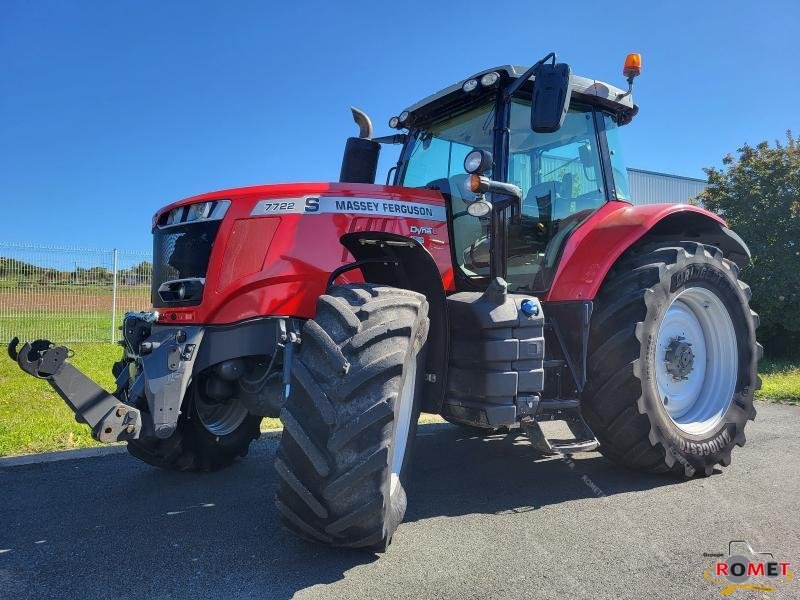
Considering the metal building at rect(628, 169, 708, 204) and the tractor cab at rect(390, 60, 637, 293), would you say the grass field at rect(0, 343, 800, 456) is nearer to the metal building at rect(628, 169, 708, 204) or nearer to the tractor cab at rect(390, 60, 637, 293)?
the tractor cab at rect(390, 60, 637, 293)

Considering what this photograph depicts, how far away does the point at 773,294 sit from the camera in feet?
39.1

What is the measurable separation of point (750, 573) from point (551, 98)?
7.79 feet

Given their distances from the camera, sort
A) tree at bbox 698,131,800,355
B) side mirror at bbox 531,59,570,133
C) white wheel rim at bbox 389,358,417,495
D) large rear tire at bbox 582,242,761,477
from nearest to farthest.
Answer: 1. white wheel rim at bbox 389,358,417,495
2. side mirror at bbox 531,59,570,133
3. large rear tire at bbox 582,242,761,477
4. tree at bbox 698,131,800,355

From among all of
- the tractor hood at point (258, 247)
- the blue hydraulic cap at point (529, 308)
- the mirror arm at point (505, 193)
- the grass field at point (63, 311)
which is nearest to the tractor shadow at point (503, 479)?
the blue hydraulic cap at point (529, 308)

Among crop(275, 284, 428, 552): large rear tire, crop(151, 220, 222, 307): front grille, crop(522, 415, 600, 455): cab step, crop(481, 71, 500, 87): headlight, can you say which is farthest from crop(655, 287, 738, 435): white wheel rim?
crop(151, 220, 222, 307): front grille

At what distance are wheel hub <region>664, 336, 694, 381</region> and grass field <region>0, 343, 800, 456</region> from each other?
2.74 meters

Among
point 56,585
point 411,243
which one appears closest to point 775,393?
point 411,243

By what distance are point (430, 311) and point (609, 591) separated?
150cm

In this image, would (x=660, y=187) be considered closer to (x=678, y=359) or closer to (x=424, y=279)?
(x=678, y=359)

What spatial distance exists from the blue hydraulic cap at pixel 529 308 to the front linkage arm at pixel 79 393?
2012 millimetres

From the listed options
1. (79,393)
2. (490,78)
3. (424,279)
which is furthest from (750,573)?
(79,393)

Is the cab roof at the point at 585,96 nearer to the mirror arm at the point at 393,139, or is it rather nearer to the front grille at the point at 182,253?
the mirror arm at the point at 393,139

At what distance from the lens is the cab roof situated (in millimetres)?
3863

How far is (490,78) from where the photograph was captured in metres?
3.55
